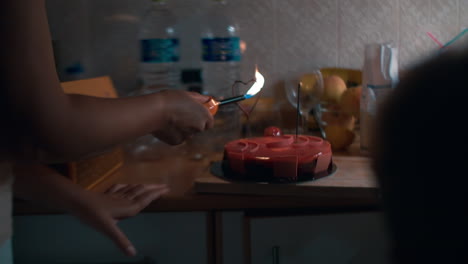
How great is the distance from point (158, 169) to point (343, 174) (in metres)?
0.43

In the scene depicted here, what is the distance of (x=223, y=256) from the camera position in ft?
3.09

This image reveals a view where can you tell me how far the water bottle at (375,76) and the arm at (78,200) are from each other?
0.58 meters

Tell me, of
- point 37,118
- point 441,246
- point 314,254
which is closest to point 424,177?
point 441,246

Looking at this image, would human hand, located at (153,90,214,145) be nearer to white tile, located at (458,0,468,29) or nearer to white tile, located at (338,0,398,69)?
white tile, located at (338,0,398,69)

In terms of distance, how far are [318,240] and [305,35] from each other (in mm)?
779

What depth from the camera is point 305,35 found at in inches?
59.7

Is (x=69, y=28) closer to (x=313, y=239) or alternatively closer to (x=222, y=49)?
(x=222, y=49)

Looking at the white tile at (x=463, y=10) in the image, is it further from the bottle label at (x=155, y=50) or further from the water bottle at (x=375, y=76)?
the bottle label at (x=155, y=50)

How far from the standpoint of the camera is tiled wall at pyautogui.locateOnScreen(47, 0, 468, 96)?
4.95 ft

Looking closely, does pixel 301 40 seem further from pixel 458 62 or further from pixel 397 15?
pixel 458 62

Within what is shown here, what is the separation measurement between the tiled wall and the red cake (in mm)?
550

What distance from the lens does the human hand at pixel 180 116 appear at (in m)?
0.79

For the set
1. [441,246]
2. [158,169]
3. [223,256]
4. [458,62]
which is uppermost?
[458,62]

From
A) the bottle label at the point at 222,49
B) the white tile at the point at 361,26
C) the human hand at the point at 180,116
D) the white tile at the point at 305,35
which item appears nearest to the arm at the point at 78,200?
the human hand at the point at 180,116
